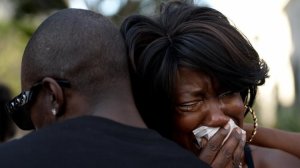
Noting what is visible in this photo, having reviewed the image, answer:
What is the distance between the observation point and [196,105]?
10.6ft

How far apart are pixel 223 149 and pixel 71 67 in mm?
797

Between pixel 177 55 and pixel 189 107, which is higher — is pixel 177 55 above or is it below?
above

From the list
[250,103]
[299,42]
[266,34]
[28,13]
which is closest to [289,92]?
[299,42]

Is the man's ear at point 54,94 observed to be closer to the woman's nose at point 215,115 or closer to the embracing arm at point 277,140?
the woman's nose at point 215,115

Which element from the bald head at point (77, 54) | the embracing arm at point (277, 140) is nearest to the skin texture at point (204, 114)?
the bald head at point (77, 54)

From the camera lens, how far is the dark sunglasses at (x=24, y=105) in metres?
2.76

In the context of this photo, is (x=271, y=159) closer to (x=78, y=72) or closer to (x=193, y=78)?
(x=193, y=78)

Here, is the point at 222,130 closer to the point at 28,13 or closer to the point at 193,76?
the point at 193,76

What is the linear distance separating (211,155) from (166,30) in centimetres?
58

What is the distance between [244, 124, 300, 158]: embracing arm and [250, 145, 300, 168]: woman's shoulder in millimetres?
86

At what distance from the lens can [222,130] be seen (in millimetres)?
3201

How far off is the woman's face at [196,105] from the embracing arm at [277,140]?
626mm

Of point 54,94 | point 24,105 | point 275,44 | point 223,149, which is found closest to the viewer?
point 54,94

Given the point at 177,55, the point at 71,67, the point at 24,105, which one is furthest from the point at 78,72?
the point at 177,55
